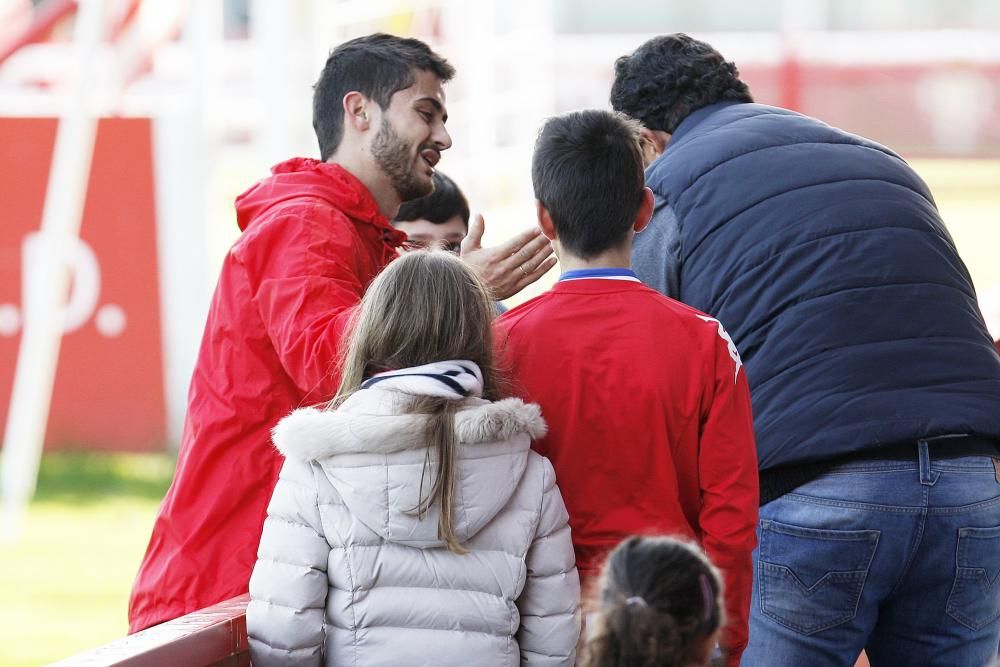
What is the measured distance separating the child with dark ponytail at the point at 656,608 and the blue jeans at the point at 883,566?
0.79 metres

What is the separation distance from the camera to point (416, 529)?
213cm

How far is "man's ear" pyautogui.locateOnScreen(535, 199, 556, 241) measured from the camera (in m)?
2.36

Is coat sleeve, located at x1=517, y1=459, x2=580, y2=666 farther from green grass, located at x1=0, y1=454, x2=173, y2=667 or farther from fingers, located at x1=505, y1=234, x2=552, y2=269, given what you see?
green grass, located at x1=0, y1=454, x2=173, y2=667

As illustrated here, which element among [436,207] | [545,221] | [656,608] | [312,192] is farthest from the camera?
[436,207]

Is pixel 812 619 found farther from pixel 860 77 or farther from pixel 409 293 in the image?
pixel 860 77

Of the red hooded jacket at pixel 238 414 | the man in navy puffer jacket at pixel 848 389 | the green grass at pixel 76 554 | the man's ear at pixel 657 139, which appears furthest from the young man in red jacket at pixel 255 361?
the green grass at pixel 76 554

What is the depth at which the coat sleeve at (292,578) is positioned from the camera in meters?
2.13

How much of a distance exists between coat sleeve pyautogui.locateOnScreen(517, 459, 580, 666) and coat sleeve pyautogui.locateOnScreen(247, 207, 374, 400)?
444mm

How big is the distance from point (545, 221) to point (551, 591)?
62 centimetres

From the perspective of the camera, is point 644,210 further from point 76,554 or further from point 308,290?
point 76,554

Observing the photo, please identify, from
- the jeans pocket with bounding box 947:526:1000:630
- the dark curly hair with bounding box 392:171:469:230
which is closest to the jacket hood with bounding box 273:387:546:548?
the jeans pocket with bounding box 947:526:1000:630

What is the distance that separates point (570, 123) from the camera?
92.7 inches

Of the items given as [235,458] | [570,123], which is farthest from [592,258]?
[235,458]

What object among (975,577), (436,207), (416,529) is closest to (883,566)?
(975,577)
